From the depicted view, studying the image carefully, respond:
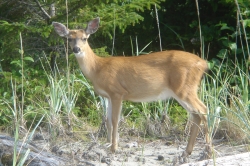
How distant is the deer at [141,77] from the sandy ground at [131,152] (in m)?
0.23

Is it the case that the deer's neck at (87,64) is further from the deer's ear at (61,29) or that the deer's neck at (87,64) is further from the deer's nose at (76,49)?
the deer's ear at (61,29)

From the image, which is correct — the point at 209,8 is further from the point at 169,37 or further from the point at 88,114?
the point at 88,114

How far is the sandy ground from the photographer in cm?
646

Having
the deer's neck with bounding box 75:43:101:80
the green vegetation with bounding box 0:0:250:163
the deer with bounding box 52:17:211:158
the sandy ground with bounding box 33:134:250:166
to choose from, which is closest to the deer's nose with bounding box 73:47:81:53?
the deer with bounding box 52:17:211:158

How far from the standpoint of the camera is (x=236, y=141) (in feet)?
23.8

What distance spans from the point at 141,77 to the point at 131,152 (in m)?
1.03

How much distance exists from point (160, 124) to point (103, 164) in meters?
1.67

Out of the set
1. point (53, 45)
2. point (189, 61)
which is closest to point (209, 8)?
point (53, 45)

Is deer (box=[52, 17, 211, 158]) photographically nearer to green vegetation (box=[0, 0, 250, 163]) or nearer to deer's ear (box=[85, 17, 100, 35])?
deer's ear (box=[85, 17, 100, 35])

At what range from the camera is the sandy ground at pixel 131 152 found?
6465mm

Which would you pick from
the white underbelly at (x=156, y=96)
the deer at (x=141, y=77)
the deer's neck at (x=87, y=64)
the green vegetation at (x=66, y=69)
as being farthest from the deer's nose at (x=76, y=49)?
the white underbelly at (x=156, y=96)

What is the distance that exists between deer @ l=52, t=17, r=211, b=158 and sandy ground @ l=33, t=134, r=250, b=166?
8.9 inches

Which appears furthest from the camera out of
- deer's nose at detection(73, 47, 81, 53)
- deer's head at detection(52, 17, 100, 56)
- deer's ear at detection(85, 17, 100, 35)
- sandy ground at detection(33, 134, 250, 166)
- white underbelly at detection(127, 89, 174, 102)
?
deer's ear at detection(85, 17, 100, 35)

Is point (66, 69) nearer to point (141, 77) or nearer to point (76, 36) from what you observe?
point (76, 36)
